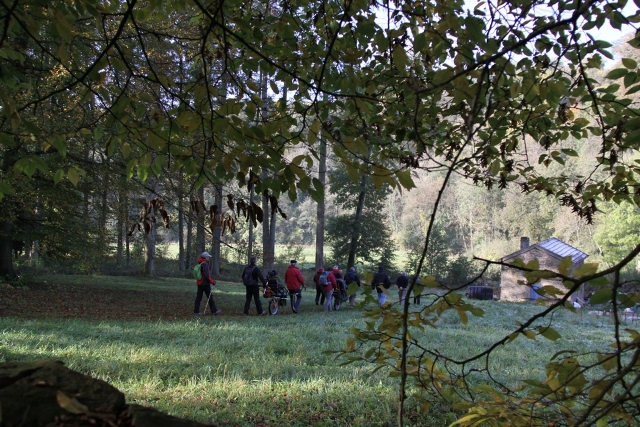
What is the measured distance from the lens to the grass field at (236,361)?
4035 mm

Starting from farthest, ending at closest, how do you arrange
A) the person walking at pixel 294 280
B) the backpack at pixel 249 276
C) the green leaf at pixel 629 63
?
the person walking at pixel 294 280, the backpack at pixel 249 276, the green leaf at pixel 629 63

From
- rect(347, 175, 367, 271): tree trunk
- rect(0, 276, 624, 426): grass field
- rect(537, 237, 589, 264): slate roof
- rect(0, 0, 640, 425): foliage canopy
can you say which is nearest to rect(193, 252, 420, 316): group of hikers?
rect(0, 276, 624, 426): grass field

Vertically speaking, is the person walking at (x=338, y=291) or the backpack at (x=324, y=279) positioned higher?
the backpack at (x=324, y=279)

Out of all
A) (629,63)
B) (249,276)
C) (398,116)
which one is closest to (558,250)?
(249,276)

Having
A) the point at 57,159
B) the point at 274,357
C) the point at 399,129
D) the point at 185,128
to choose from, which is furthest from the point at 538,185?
the point at 57,159

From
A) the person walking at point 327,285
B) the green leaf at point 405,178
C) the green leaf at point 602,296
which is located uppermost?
the green leaf at point 405,178

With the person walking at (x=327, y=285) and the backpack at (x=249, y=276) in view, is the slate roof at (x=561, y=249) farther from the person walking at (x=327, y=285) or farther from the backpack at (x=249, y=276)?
the backpack at (x=249, y=276)

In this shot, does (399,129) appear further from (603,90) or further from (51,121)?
(51,121)

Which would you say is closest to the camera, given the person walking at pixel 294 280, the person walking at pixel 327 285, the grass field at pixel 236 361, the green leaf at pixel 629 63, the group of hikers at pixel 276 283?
the green leaf at pixel 629 63

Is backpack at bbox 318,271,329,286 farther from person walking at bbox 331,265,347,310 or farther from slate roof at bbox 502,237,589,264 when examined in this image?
slate roof at bbox 502,237,589,264

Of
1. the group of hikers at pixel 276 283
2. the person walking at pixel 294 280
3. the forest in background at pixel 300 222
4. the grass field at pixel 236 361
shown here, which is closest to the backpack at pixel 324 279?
the group of hikers at pixel 276 283

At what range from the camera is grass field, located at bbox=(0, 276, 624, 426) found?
4035 millimetres

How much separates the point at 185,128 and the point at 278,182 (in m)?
0.88

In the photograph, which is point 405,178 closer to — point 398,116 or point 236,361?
point 398,116
